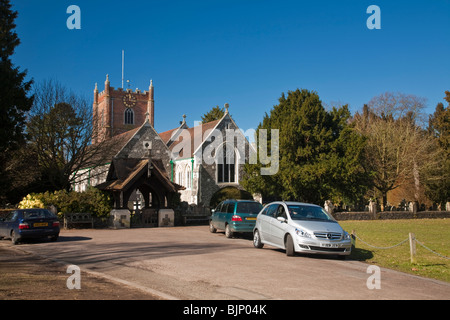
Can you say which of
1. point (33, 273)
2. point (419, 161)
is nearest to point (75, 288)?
point (33, 273)

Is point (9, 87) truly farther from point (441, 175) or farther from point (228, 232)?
point (441, 175)

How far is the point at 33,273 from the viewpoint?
10164 millimetres

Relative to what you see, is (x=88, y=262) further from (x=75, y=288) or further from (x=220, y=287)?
(x=220, y=287)

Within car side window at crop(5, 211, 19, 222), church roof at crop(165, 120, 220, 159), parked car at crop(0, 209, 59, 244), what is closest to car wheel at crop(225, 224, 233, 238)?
parked car at crop(0, 209, 59, 244)

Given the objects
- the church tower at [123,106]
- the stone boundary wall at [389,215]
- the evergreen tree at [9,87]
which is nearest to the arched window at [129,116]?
the church tower at [123,106]

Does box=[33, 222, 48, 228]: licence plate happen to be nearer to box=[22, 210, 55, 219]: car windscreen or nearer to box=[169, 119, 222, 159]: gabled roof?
box=[22, 210, 55, 219]: car windscreen

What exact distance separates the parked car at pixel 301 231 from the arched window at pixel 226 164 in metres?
23.0

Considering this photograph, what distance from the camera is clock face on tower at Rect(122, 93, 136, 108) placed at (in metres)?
74.7

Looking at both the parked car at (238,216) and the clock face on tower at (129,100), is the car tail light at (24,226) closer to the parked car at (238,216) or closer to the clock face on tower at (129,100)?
the parked car at (238,216)

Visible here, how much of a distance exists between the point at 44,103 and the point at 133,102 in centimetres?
4287

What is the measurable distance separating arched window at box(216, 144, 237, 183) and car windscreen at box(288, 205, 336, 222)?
23906 mm

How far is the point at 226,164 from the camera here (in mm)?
38781

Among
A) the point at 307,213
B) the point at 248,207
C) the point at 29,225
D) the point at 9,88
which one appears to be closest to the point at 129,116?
the point at 9,88
